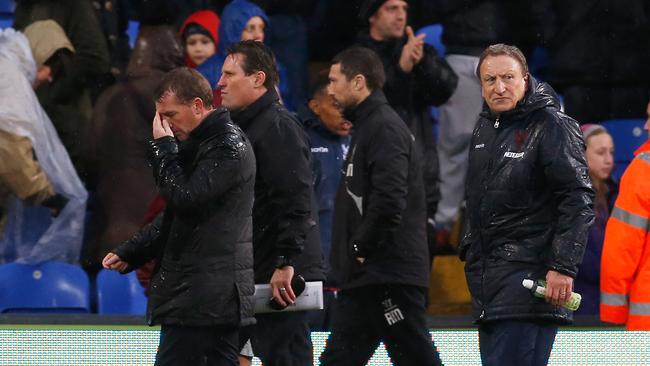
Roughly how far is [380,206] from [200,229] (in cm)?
169

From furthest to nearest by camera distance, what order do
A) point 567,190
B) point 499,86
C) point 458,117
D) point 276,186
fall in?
point 458,117 < point 276,186 < point 499,86 < point 567,190

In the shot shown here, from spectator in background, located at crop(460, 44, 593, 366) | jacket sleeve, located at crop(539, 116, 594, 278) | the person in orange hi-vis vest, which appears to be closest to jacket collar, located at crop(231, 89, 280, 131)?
spectator in background, located at crop(460, 44, 593, 366)

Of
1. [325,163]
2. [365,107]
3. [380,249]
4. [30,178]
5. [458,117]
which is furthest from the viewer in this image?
[458,117]

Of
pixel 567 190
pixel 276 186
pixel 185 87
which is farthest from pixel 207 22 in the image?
pixel 567 190

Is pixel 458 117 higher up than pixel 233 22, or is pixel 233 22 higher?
pixel 233 22

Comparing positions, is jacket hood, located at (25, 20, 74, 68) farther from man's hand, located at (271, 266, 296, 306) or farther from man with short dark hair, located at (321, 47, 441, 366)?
man's hand, located at (271, 266, 296, 306)

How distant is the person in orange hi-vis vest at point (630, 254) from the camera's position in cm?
848

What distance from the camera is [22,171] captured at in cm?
1005

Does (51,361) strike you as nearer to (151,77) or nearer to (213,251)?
(213,251)

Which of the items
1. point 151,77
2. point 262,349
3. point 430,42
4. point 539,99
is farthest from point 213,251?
point 430,42

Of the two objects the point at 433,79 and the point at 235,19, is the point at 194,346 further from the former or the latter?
the point at 235,19

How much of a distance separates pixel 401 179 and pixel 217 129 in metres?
1.75

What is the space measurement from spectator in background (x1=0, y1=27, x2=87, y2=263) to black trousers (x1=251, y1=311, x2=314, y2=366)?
10.3 ft

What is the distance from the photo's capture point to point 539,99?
675 centimetres
